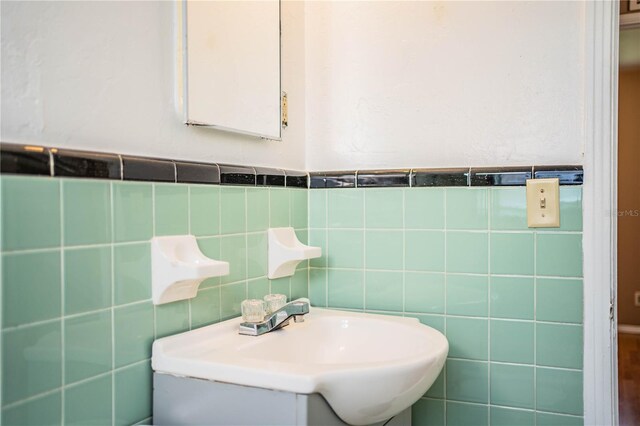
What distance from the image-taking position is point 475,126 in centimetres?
150

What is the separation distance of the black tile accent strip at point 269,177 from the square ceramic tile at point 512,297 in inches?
26.4

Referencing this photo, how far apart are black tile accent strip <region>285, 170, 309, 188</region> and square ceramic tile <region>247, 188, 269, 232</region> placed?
0.13 m

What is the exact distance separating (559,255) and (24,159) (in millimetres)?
1281

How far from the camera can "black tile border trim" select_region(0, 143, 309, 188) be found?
81cm

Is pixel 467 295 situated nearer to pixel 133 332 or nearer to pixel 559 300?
pixel 559 300

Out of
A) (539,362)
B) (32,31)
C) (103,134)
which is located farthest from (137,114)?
(539,362)

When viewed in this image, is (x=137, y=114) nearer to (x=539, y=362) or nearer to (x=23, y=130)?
(x=23, y=130)

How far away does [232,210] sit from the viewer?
1.31m

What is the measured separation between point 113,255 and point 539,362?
3.75 ft

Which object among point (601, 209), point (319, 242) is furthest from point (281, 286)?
point (601, 209)

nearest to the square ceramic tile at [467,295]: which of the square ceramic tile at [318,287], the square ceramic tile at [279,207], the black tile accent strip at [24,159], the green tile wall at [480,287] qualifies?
the green tile wall at [480,287]

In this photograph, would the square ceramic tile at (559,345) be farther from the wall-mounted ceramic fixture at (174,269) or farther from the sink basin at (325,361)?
the wall-mounted ceramic fixture at (174,269)

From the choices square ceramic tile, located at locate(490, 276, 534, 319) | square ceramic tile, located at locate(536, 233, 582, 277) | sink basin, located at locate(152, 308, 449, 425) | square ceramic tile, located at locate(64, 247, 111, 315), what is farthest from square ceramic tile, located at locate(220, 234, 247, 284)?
square ceramic tile, located at locate(536, 233, 582, 277)

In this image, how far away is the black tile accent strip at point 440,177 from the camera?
1.49 meters
